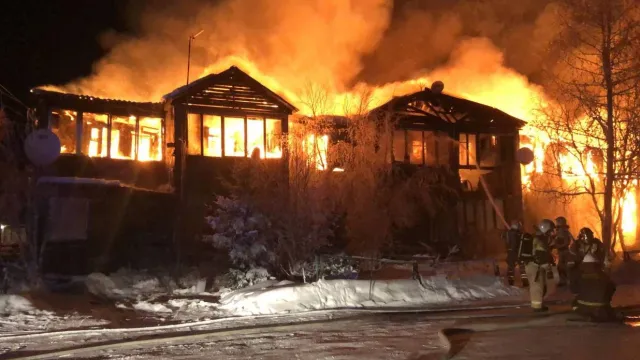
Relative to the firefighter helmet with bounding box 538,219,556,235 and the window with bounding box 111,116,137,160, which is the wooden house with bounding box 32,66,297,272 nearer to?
the window with bounding box 111,116,137,160

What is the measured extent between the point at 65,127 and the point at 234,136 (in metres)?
5.99

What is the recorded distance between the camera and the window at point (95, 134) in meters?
20.3

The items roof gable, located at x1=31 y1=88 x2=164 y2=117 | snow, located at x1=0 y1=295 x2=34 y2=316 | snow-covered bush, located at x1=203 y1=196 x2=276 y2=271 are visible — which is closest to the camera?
snow, located at x1=0 y1=295 x2=34 y2=316

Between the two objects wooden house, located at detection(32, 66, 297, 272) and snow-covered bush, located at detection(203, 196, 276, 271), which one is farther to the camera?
wooden house, located at detection(32, 66, 297, 272)

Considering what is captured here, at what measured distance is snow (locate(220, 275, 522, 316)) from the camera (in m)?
11.5

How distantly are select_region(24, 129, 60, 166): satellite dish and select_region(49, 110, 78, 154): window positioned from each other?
15.3 feet

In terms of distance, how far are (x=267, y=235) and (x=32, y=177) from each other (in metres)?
6.38

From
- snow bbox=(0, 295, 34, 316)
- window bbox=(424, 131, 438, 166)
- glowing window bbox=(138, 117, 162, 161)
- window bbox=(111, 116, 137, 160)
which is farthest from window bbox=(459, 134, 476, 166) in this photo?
snow bbox=(0, 295, 34, 316)

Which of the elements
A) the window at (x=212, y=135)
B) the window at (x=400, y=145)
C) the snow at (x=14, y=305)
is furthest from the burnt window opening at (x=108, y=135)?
the window at (x=400, y=145)

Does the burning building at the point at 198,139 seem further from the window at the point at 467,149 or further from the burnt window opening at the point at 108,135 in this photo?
the window at the point at 467,149

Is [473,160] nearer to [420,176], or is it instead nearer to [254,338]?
[420,176]

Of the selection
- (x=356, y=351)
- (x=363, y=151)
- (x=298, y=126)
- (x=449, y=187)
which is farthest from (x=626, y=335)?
(x=449, y=187)

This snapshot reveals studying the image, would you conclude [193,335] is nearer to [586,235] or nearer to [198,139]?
[586,235]

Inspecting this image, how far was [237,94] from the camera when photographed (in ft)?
71.7
